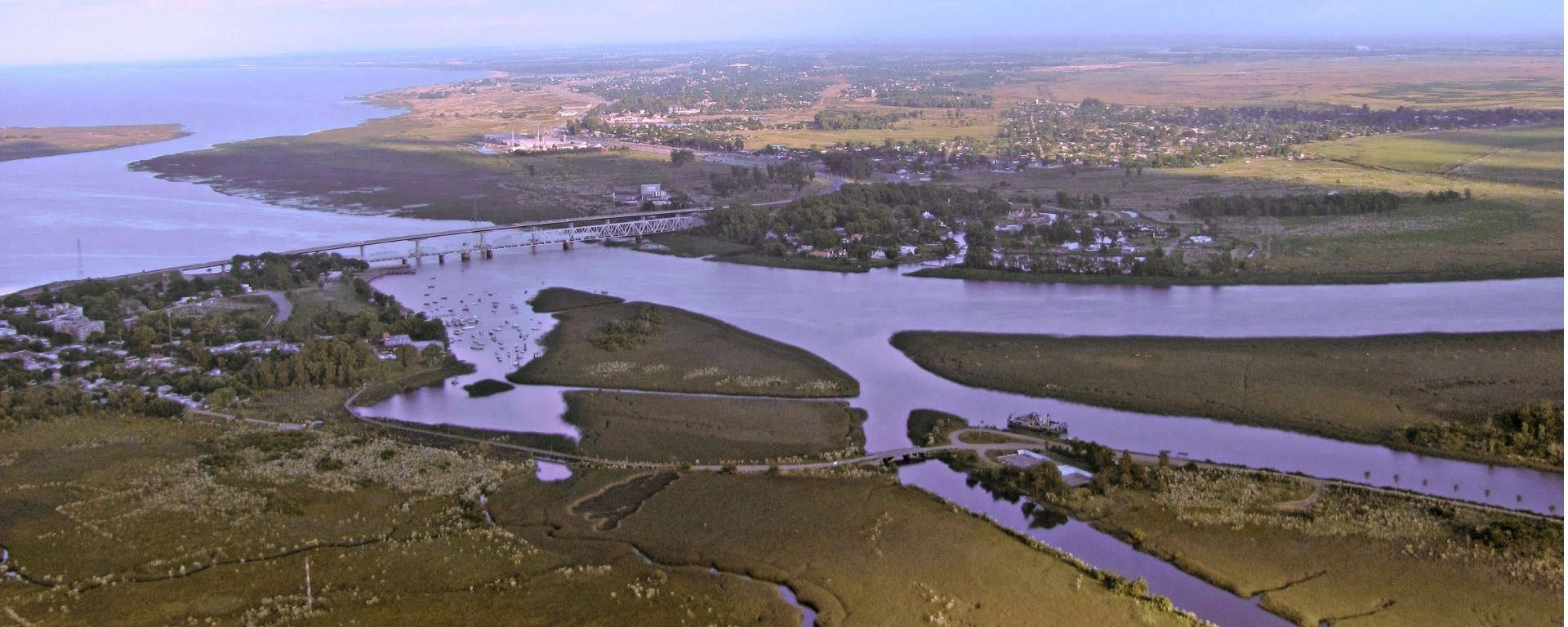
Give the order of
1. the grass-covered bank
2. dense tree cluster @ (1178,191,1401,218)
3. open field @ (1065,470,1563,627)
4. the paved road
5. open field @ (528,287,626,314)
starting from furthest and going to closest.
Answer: dense tree cluster @ (1178,191,1401,218) < the grass-covered bank < open field @ (528,287,626,314) < the paved road < open field @ (1065,470,1563,627)

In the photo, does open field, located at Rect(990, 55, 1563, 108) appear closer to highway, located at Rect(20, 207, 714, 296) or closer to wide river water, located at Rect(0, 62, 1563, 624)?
highway, located at Rect(20, 207, 714, 296)

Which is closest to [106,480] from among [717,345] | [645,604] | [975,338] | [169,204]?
[645,604]

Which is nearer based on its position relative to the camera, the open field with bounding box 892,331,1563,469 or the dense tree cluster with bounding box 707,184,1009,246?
the open field with bounding box 892,331,1563,469

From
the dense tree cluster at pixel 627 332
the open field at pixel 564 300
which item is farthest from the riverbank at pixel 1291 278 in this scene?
the open field at pixel 564 300

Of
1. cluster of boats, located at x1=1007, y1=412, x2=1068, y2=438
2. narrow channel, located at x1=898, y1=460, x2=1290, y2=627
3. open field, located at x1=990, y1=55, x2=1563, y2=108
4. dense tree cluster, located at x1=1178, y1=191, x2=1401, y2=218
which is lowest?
narrow channel, located at x1=898, y1=460, x2=1290, y2=627

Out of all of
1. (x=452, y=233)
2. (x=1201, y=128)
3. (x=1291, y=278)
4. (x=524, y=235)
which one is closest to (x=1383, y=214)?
(x=1291, y=278)

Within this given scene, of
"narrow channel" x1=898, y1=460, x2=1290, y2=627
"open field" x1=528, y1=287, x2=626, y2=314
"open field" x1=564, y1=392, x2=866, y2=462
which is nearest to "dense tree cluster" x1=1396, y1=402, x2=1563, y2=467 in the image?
"narrow channel" x1=898, y1=460, x2=1290, y2=627

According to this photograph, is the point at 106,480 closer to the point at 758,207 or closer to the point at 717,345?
the point at 717,345
